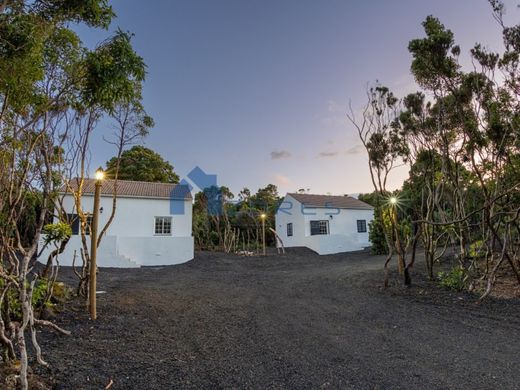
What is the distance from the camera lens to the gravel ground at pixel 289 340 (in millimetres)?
3723

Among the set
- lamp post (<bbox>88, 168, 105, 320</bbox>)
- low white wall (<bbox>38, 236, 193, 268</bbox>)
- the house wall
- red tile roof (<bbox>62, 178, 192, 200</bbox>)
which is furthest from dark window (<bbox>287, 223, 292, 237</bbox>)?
lamp post (<bbox>88, 168, 105, 320</bbox>)

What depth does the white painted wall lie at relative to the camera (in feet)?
51.4

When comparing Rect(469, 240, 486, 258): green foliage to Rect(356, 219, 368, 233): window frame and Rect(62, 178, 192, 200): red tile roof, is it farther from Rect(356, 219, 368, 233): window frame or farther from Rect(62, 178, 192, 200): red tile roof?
Rect(356, 219, 368, 233): window frame

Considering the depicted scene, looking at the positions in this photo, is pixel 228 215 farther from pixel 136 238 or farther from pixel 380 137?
pixel 380 137

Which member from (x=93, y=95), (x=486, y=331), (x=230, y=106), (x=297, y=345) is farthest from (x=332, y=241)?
(x=93, y=95)

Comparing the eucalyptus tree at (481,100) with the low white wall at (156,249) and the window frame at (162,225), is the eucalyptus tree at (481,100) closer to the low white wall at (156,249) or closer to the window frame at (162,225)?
the low white wall at (156,249)

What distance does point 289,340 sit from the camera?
515 centimetres

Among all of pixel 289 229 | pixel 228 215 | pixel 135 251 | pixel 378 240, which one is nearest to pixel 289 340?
pixel 135 251

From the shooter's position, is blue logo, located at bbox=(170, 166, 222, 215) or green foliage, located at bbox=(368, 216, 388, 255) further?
blue logo, located at bbox=(170, 166, 222, 215)

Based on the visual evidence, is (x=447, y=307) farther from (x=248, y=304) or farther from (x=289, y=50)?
(x=289, y=50)

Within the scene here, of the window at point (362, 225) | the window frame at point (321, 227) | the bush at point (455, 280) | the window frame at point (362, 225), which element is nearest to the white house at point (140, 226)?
the window frame at point (321, 227)

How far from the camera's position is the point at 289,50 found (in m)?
10.9

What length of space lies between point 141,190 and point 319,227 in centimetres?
1361

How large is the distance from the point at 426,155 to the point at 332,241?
45.8ft
